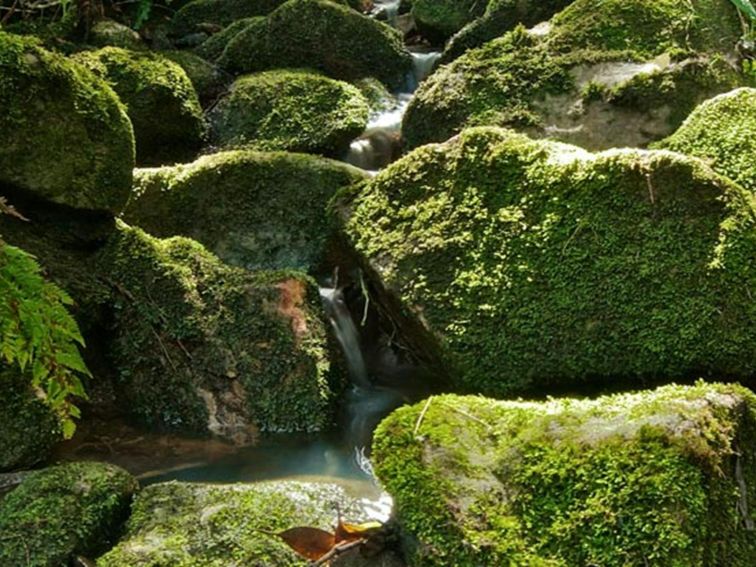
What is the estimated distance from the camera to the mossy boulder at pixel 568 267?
3.33m

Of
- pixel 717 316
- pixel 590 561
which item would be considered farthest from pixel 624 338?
pixel 590 561

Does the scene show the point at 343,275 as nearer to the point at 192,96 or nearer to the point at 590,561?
the point at 192,96

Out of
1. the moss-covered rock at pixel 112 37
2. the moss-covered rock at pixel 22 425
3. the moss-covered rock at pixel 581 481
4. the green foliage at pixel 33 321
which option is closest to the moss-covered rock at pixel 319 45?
the moss-covered rock at pixel 112 37

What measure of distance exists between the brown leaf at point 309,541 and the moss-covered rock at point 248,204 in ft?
9.22

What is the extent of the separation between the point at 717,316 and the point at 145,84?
461 cm

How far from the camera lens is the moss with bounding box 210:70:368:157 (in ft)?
20.8

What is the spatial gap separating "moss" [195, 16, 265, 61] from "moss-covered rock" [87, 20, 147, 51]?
0.65 m

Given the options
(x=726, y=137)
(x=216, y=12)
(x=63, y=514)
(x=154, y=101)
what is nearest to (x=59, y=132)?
(x=154, y=101)

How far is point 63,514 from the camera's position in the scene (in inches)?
110

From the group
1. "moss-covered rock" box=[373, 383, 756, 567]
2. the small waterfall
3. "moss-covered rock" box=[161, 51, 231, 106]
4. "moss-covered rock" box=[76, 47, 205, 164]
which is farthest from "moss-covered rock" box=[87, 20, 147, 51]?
"moss-covered rock" box=[373, 383, 756, 567]

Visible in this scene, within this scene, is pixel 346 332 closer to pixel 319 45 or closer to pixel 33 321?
pixel 33 321

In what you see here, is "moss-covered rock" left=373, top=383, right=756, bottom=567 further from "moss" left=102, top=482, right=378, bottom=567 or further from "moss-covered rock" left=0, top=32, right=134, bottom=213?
"moss-covered rock" left=0, top=32, right=134, bottom=213

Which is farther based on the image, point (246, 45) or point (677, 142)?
point (246, 45)

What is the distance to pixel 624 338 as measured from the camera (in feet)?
11.1
